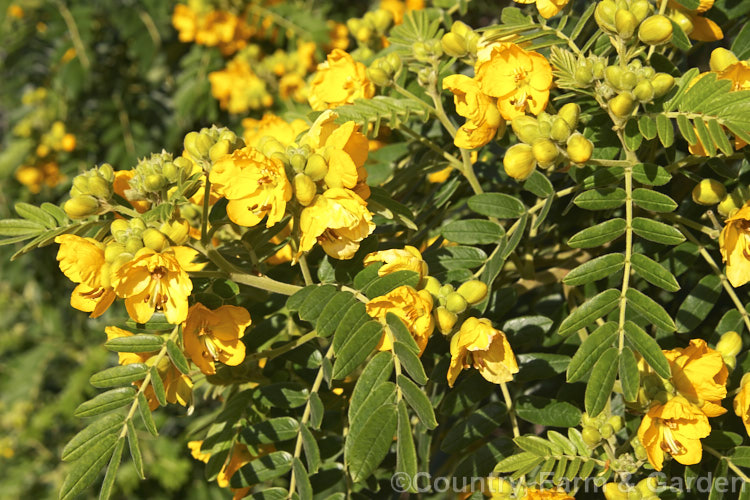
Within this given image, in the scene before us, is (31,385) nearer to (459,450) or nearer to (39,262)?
(39,262)

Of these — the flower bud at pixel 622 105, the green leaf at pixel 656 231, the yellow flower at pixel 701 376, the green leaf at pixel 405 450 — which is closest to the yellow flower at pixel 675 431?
the yellow flower at pixel 701 376

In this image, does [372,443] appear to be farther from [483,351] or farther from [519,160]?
[519,160]

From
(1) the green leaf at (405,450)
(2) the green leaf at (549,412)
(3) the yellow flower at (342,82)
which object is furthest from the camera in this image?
(3) the yellow flower at (342,82)

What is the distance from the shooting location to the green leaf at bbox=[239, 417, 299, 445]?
1.33 meters

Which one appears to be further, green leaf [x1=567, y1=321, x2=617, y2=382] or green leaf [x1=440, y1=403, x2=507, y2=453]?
green leaf [x1=440, y1=403, x2=507, y2=453]

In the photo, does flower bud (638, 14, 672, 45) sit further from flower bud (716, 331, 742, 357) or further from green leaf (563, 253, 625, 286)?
flower bud (716, 331, 742, 357)

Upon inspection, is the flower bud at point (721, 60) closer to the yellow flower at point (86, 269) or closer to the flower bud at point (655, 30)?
the flower bud at point (655, 30)

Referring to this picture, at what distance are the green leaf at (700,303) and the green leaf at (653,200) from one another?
21 centimetres

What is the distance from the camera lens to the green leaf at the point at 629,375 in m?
1.07

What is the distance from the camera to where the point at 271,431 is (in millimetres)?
1342

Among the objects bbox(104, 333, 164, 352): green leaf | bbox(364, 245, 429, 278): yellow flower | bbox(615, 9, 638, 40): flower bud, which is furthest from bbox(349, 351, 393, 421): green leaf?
bbox(615, 9, 638, 40): flower bud

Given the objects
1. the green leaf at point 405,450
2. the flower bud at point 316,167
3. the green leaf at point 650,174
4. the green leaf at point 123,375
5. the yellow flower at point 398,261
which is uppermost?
the green leaf at point 650,174

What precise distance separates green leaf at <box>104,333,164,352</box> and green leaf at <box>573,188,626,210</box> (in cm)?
78

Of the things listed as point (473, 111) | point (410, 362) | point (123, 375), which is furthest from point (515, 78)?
point (123, 375)
